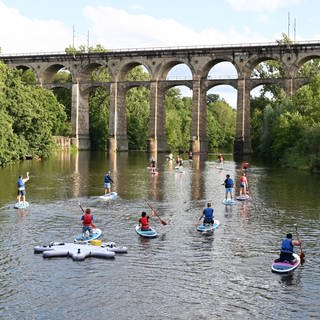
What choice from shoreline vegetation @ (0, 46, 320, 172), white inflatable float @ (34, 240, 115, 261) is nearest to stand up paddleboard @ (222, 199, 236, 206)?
white inflatable float @ (34, 240, 115, 261)

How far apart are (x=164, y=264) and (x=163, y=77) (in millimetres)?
72690

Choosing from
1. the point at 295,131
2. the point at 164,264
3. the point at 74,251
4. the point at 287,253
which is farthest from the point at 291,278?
the point at 295,131

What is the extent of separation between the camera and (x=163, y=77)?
88562 millimetres

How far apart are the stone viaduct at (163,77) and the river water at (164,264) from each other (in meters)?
49.3

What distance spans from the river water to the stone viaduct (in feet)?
162

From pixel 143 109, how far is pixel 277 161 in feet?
153

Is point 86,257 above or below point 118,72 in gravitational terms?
below

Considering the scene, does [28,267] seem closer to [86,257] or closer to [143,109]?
[86,257]

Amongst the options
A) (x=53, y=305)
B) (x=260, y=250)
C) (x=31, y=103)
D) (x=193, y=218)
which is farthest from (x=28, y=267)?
(x=31, y=103)

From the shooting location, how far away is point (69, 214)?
→ 2662cm

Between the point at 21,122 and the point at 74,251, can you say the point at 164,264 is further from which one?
the point at 21,122

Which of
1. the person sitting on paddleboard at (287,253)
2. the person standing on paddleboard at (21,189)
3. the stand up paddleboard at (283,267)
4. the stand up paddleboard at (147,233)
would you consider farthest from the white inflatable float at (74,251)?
the person standing on paddleboard at (21,189)

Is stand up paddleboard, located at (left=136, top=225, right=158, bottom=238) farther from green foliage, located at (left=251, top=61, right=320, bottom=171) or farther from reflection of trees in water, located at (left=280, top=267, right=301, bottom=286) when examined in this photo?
green foliage, located at (left=251, top=61, right=320, bottom=171)

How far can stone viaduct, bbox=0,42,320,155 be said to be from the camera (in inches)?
3182
